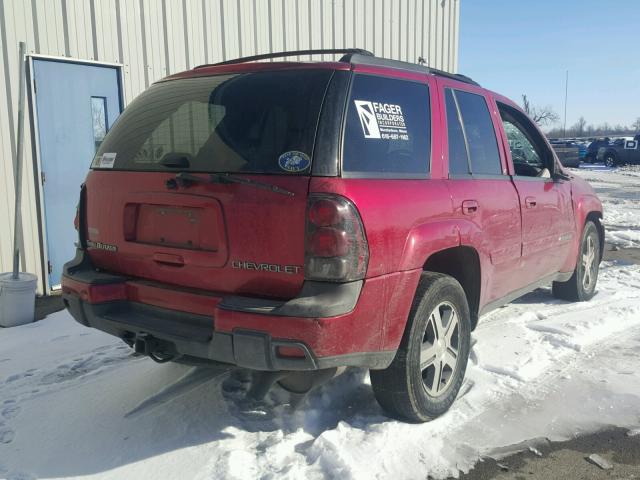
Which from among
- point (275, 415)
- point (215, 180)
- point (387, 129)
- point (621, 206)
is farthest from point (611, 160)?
point (215, 180)

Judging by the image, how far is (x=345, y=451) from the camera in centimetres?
294

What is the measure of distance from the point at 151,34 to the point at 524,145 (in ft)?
14.5

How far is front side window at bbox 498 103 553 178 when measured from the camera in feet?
15.5

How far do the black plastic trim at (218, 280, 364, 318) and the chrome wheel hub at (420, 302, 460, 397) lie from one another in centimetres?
78

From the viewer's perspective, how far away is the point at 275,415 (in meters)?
3.37

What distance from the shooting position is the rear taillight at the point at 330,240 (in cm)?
258

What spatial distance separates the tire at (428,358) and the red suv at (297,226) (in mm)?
11

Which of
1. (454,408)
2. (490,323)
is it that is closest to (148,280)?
(454,408)

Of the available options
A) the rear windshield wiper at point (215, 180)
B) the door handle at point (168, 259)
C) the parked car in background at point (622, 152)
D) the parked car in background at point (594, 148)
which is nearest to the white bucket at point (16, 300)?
the door handle at point (168, 259)

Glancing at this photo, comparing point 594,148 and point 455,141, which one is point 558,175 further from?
point 594,148

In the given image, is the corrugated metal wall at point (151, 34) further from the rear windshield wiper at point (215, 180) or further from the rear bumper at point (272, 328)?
the rear windshield wiper at point (215, 180)

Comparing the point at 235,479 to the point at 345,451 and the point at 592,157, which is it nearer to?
the point at 345,451

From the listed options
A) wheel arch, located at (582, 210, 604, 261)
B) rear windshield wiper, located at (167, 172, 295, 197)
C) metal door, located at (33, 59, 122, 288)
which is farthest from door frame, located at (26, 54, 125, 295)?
wheel arch, located at (582, 210, 604, 261)

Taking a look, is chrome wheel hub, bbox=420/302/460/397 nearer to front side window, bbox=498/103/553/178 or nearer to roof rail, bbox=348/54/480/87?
roof rail, bbox=348/54/480/87
